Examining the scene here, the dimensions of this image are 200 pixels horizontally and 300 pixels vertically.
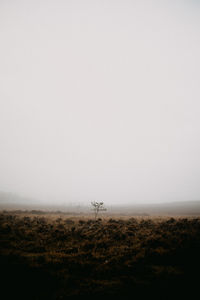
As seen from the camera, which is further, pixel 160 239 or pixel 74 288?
pixel 160 239

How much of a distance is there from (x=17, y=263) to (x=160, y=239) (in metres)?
11.3

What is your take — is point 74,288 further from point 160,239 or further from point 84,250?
point 160,239

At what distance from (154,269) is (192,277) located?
1954 millimetres

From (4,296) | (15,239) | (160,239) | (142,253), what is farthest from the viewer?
(15,239)

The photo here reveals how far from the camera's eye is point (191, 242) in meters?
12.1

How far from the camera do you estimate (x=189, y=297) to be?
661cm

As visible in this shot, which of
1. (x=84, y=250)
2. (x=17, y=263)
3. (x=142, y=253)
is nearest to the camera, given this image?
(x=17, y=263)

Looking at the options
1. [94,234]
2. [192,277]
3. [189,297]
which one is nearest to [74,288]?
[189,297]

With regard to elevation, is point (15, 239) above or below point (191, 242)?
below


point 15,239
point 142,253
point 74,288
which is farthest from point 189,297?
point 15,239

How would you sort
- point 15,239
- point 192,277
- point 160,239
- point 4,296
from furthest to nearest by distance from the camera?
point 15,239, point 160,239, point 192,277, point 4,296

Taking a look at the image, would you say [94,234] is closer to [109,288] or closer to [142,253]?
[142,253]

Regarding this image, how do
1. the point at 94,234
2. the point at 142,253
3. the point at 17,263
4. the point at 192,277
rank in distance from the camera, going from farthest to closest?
the point at 94,234
the point at 142,253
the point at 17,263
the point at 192,277

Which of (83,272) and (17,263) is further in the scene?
(17,263)
